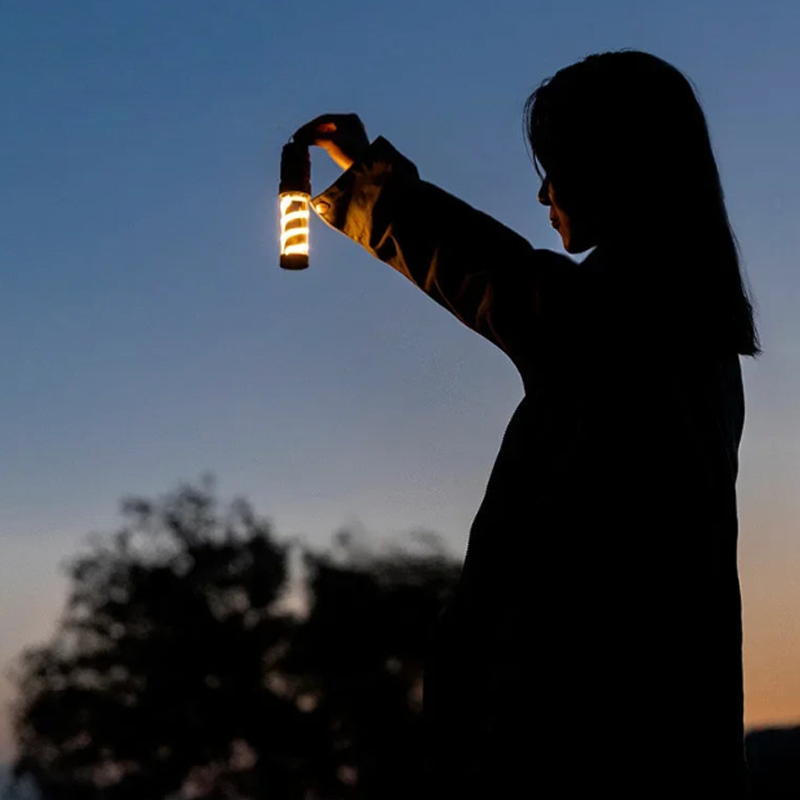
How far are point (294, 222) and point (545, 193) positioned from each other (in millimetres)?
403

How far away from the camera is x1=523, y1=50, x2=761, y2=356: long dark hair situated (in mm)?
1414

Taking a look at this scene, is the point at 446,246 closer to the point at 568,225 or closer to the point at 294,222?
the point at 568,225

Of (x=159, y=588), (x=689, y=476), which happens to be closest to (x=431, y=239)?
(x=689, y=476)

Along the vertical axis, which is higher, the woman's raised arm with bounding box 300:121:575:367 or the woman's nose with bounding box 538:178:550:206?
the woman's nose with bounding box 538:178:550:206

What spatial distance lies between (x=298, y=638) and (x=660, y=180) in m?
20.3

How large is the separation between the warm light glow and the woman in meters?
0.23

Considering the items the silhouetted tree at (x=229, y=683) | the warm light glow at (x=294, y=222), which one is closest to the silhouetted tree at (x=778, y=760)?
the silhouetted tree at (x=229, y=683)

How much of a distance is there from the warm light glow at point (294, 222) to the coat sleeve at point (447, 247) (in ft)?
0.36

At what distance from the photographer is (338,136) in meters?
1.61

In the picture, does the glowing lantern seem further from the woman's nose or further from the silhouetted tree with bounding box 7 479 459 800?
the silhouetted tree with bounding box 7 479 459 800

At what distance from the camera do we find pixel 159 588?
72.1ft

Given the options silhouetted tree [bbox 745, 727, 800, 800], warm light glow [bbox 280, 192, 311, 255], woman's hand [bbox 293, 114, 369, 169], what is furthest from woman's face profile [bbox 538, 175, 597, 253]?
silhouetted tree [bbox 745, 727, 800, 800]

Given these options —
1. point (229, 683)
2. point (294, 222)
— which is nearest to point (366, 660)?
point (229, 683)

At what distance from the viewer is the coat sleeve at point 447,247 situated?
1336 millimetres
